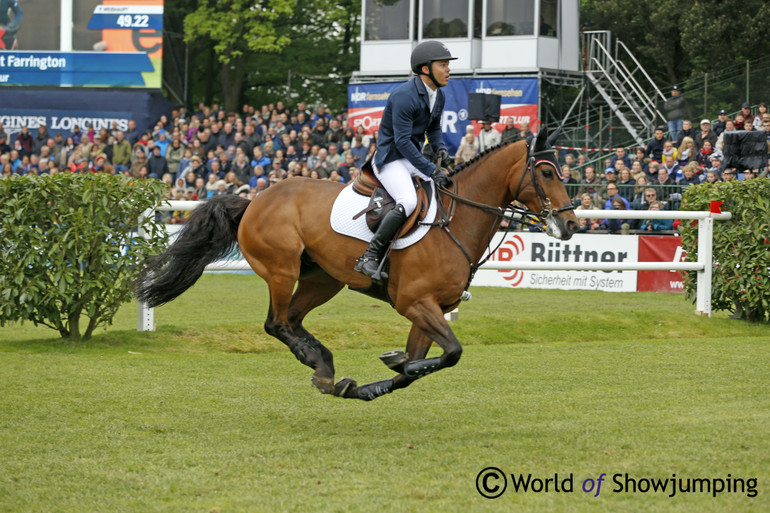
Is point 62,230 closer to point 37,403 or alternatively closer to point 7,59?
point 37,403

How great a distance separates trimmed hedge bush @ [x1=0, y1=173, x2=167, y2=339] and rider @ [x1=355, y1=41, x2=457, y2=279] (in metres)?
3.78

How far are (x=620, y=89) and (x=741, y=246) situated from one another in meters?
16.4

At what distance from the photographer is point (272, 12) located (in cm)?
3331

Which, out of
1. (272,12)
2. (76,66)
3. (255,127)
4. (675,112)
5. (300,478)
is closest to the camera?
(300,478)

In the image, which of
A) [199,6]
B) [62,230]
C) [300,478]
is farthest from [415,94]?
[199,6]

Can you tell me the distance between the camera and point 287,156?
2412 centimetres

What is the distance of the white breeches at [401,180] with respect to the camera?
7.18 metres

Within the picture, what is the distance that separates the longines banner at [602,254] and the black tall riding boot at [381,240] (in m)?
9.48

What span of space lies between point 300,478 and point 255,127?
22.1 metres

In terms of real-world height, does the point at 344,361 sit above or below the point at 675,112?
below

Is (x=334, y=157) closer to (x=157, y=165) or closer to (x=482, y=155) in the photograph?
(x=157, y=165)

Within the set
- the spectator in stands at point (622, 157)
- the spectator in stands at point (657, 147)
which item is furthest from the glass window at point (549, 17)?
the spectator in stands at point (657, 147)

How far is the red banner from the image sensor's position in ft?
54.3

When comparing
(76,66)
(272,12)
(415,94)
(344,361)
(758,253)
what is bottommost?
(344,361)
